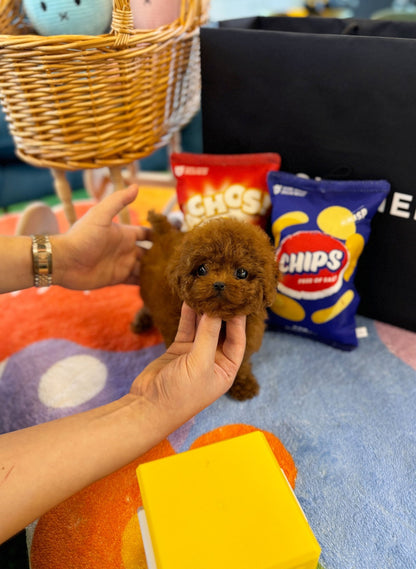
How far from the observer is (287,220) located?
0.91 metres

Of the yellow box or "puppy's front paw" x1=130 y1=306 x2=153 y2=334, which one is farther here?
"puppy's front paw" x1=130 y1=306 x2=153 y2=334

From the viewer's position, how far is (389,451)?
778mm

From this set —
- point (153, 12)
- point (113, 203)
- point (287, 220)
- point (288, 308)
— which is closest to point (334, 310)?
point (288, 308)

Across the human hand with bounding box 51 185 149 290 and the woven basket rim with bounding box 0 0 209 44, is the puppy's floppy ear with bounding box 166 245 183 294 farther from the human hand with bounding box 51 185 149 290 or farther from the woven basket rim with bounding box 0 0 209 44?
the woven basket rim with bounding box 0 0 209 44

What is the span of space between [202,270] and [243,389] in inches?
13.1

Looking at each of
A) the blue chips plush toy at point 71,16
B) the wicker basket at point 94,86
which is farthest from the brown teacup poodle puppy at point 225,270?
the blue chips plush toy at point 71,16

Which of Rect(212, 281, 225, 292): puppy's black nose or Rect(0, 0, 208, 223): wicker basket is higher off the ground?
Rect(0, 0, 208, 223): wicker basket

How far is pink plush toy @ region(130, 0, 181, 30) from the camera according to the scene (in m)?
0.86

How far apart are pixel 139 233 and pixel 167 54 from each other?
1.41 feet

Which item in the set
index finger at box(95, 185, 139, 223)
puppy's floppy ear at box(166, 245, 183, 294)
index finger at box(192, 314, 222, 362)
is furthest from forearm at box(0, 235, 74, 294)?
index finger at box(192, 314, 222, 362)

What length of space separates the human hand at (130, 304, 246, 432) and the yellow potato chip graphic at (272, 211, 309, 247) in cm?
30

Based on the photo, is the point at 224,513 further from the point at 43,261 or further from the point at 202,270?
the point at 43,261

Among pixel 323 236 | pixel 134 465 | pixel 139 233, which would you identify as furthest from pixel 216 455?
pixel 139 233

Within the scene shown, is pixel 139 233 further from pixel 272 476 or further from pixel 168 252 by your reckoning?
pixel 272 476
